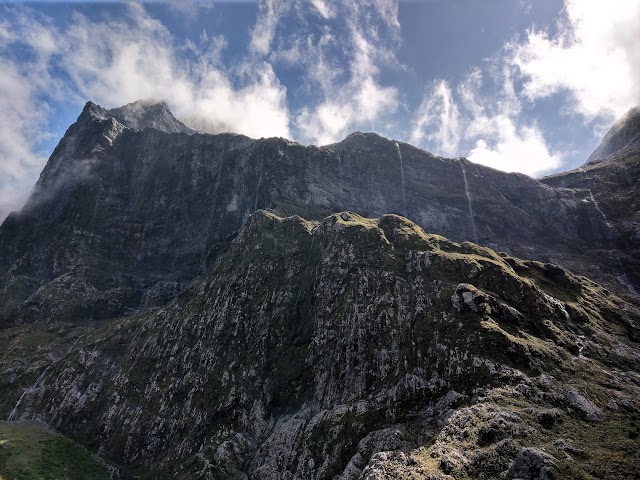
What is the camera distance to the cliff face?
6962 centimetres

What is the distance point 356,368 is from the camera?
102 m

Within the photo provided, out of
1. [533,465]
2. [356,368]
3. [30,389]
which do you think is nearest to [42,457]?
[30,389]

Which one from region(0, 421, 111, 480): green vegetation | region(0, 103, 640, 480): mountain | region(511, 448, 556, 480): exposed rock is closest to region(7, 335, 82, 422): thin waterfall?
region(0, 103, 640, 480): mountain

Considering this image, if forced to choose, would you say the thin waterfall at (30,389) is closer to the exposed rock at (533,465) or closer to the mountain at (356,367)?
the mountain at (356,367)

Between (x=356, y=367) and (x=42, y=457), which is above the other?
(x=356, y=367)

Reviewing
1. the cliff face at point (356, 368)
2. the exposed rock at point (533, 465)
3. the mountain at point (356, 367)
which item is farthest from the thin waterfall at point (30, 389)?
the exposed rock at point (533, 465)

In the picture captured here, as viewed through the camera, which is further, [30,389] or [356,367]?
[30,389]

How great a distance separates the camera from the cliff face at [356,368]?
69.6m

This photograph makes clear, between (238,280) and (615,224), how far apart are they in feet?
580

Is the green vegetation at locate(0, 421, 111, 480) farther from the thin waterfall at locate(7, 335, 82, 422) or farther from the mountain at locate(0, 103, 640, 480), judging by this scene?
the thin waterfall at locate(7, 335, 82, 422)

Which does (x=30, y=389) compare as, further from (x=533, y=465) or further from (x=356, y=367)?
(x=533, y=465)

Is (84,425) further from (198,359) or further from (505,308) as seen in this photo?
(505,308)

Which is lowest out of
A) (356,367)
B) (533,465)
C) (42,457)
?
(42,457)

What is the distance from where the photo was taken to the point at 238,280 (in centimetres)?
14925
